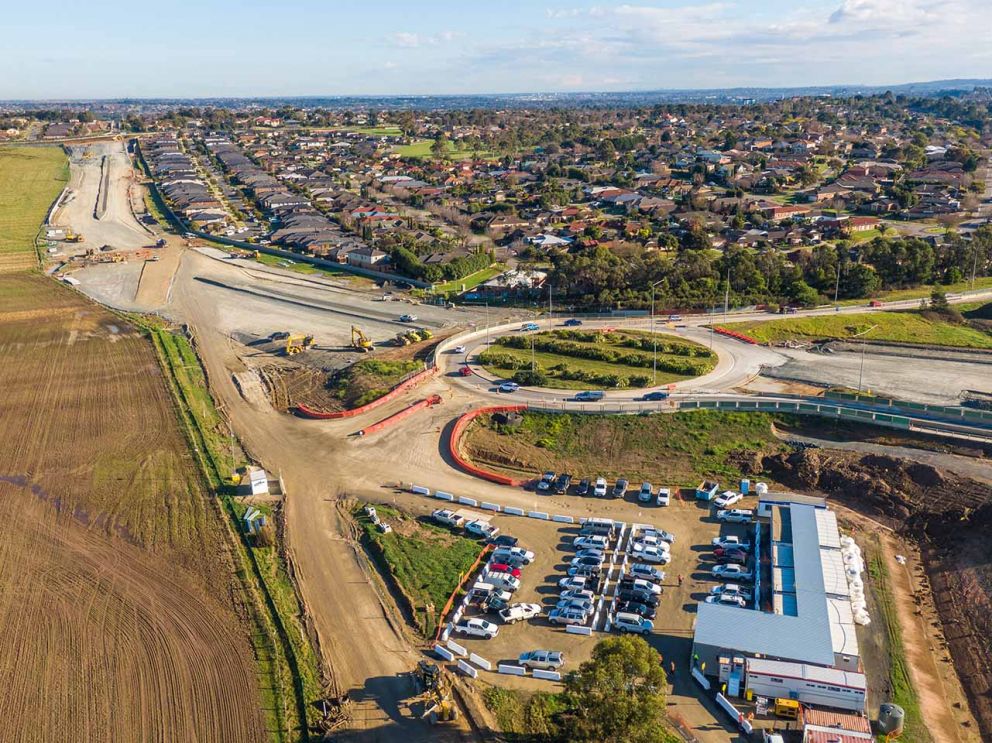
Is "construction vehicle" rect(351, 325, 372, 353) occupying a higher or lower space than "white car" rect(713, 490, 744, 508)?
higher

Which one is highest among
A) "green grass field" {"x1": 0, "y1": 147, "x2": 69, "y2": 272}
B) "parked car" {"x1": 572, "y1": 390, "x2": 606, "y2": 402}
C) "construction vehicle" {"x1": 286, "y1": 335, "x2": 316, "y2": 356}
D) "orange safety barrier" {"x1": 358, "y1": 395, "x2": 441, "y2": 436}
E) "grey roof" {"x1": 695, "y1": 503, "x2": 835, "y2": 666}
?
"green grass field" {"x1": 0, "y1": 147, "x2": 69, "y2": 272}

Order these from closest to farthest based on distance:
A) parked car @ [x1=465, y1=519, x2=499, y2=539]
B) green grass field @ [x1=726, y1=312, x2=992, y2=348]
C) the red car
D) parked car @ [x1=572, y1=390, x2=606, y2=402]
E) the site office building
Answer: the site office building
the red car
parked car @ [x1=465, y1=519, x2=499, y2=539]
parked car @ [x1=572, y1=390, x2=606, y2=402]
green grass field @ [x1=726, y1=312, x2=992, y2=348]

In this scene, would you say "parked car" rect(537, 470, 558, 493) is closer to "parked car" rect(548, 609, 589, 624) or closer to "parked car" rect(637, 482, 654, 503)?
"parked car" rect(637, 482, 654, 503)

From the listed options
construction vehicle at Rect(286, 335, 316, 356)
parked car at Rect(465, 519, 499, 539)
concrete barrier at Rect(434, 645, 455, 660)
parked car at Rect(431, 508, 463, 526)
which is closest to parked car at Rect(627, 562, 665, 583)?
parked car at Rect(465, 519, 499, 539)

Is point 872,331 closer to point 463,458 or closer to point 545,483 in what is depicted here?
point 545,483

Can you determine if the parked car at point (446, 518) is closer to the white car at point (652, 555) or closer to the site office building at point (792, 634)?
the white car at point (652, 555)

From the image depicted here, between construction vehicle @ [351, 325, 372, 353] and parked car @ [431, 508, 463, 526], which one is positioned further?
construction vehicle @ [351, 325, 372, 353]

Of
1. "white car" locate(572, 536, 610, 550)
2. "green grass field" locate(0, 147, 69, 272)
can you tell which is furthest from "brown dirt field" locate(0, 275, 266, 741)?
"green grass field" locate(0, 147, 69, 272)

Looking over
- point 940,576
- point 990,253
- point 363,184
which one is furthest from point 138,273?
point 990,253

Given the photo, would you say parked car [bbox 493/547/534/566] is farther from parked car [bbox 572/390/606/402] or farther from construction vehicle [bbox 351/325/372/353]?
construction vehicle [bbox 351/325/372/353]

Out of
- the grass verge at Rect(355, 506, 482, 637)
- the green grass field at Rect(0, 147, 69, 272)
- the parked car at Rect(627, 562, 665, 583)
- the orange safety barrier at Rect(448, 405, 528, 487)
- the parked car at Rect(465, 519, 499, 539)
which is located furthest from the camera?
the green grass field at Rect(0, 147, 69, 272)
